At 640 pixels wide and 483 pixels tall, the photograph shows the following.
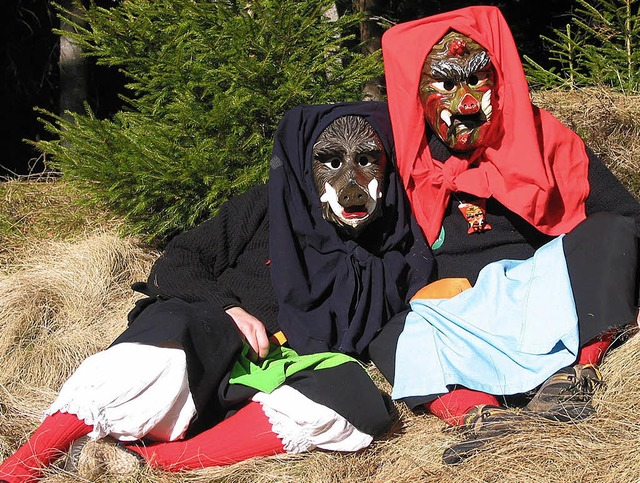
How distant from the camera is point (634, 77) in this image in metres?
4.75

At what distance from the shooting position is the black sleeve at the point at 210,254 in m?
2.95

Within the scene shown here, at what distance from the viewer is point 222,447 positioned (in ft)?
8.77

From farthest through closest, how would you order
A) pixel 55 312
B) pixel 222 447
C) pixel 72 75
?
1. pixel 72 75
2. pixel 55 312
3. pixel 222 447

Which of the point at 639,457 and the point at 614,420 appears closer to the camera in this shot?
the point at 639,457

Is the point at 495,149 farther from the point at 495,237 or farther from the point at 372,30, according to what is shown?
the point at 372,30

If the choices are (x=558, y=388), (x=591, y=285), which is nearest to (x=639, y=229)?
(x=591, y=285)

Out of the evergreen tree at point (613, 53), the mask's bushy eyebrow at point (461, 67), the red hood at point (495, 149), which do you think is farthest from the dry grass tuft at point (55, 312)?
the evergreen tree at point (613, 53)

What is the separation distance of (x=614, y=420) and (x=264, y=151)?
219 cm

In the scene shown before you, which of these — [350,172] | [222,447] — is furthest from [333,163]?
[222,447]

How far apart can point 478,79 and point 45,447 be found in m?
2.09

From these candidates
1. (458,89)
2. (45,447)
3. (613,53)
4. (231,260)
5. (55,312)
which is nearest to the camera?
(45,447)

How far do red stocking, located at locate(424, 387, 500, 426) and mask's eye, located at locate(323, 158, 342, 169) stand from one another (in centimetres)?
95

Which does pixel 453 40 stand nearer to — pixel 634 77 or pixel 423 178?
pixel 423 178

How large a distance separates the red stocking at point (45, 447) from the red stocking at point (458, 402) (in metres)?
1.22
